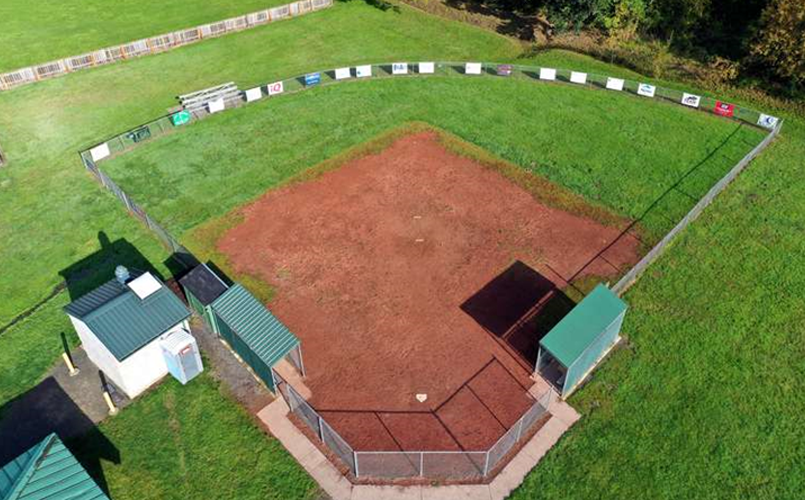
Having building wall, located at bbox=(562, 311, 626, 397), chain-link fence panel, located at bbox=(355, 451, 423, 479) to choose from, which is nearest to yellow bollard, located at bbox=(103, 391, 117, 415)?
chain-link fence panel, located at bbox=(355, 451, 423, 479)

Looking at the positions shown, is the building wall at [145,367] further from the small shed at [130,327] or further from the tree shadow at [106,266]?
the tree shadow at [106,266]

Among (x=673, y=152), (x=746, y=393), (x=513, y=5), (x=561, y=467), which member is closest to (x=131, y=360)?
(x=561, y=467)

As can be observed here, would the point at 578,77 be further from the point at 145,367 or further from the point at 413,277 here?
the point at 145,367

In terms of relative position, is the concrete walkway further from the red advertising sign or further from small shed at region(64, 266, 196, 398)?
the red advertising sign

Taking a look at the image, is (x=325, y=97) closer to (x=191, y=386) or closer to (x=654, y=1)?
(x=191, y=386)

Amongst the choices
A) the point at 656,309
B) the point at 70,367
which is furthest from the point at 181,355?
the point at 656,309

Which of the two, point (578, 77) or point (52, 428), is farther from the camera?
point (578, 77)
